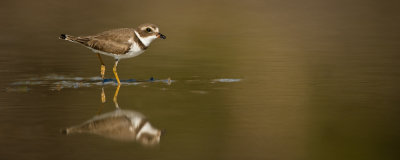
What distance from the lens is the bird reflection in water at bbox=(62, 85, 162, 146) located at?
9.22 m

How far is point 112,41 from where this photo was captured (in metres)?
13.9

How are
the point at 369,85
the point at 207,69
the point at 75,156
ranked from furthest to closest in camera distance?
the point at 207,69 < the point at 369,85 < the point at 75,156

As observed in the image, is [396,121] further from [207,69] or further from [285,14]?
[285,14]

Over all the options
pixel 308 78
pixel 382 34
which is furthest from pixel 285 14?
pixel 308 78

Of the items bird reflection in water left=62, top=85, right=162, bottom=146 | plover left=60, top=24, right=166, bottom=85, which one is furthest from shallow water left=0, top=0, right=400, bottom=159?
plover left=60, top=24, right=166, bottom=85

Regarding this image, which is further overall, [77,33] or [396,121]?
[77,33]

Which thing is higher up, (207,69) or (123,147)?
(207,69)

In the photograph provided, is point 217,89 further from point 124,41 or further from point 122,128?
point 122,128

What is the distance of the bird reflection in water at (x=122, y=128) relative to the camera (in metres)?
9.22

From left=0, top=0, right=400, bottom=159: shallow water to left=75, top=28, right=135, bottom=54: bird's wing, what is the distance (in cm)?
64

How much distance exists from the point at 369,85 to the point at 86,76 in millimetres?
5404

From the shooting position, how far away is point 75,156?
8.23 m

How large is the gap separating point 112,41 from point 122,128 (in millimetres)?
4499

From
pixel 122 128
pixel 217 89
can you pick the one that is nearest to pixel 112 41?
pixel 217 89
